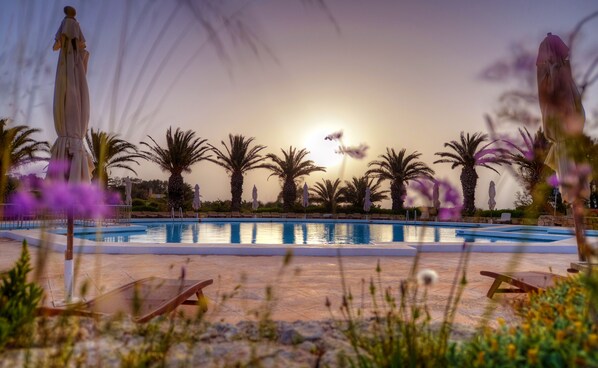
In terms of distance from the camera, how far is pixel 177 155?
25.0 meters

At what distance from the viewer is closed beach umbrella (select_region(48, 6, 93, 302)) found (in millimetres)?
3891

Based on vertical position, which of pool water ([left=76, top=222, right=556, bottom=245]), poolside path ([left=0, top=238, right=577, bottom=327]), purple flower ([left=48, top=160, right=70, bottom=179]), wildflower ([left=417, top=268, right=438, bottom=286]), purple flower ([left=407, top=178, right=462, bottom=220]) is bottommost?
pool water ([left=76, top=222, right=556, bottom=245])

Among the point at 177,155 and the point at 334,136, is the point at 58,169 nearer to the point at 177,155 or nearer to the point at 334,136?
the point at 334,136

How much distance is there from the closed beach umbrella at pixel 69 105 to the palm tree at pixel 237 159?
2237 cm

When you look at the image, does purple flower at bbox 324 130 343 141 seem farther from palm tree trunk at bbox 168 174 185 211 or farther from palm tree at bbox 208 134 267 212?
palm tree at bbox 208 134 267 212

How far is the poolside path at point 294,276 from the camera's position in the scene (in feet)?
12.0

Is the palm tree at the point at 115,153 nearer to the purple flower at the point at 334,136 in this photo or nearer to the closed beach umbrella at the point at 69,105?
the closed beach umbrella at the point at 69,105

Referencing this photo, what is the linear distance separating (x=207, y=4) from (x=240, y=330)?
5.63ft

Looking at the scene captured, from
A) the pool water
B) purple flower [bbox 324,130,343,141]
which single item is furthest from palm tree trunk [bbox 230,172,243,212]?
purple flower [bbox 324,130,343,141]

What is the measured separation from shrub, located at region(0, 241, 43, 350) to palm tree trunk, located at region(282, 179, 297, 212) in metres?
25.9

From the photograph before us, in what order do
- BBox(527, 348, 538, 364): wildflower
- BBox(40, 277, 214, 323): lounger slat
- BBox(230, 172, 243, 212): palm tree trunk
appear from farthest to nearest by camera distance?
BBox(230, 172, 243, 212): palm tree trunk → BBox(40, 277, 214, 323): lounger slat → BBox(527, 348, 538, 364): wildflower

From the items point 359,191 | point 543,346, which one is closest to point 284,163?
point 359,191

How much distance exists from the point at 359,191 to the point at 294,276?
958 inches

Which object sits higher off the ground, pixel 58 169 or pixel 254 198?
pixel 254 198
